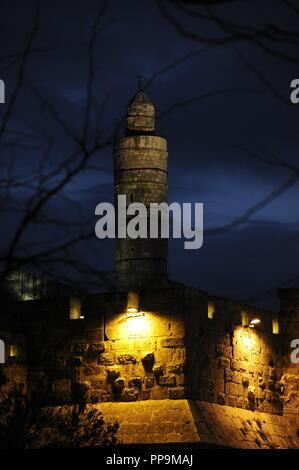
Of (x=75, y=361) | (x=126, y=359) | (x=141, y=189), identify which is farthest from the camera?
(x=141, y=189)

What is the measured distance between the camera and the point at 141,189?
3278 cm

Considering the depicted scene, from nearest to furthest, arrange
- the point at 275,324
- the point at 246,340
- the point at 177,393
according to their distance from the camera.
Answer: the point at 177,393
the point at 246,340
the point at 275,324

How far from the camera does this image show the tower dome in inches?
1321

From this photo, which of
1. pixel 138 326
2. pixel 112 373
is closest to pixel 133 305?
pixel 138 326

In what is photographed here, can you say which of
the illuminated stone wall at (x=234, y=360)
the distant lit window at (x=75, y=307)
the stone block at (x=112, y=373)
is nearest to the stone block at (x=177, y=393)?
the illuminated stone wall at (x=234, y=360)

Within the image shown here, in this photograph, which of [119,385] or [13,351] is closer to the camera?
[119,385]

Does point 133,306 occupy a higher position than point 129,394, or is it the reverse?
point 133,306

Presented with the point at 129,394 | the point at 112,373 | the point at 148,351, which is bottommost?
the point at 129,394

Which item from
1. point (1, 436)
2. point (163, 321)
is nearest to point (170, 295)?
point (163, 321)

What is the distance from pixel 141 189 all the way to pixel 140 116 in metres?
2.13

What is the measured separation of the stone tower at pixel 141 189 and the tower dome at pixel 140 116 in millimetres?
98

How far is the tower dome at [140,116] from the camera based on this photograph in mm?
33562

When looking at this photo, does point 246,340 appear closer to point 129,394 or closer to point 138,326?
point 138,326
